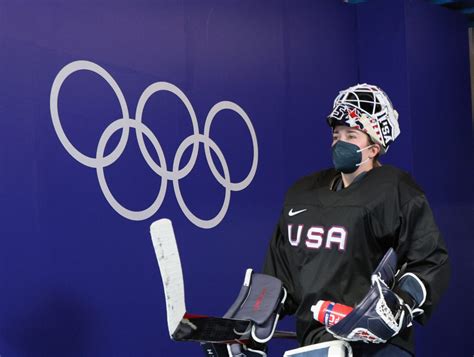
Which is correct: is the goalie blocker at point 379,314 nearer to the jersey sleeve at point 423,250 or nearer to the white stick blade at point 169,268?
the jersey sleeve at point 423,250

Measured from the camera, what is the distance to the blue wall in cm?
332

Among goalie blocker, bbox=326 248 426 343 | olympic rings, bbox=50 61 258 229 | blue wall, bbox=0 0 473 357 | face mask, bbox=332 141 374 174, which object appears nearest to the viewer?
goalie blocker, bbox=326 248 426 343

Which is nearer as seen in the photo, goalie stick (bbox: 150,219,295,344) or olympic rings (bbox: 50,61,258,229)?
goalie stick (bbox: 150,219,295,344)

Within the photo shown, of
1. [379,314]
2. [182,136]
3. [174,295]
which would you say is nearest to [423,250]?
[379,314]

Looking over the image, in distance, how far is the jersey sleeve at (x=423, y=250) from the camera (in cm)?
260

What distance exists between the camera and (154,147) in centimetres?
395

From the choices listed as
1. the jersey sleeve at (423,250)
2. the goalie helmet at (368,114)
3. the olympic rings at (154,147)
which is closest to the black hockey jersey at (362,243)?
the jersey sleeve at (423,250)

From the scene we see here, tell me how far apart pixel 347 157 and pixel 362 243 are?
326 millimetres

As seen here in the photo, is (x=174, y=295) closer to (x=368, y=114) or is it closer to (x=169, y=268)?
(x=169, y=268)

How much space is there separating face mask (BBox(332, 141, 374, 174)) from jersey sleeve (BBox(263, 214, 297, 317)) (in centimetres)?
33

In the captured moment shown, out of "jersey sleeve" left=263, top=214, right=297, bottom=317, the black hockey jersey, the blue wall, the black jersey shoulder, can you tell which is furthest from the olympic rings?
the black jersey shoulder

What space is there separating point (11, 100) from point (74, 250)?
71cm

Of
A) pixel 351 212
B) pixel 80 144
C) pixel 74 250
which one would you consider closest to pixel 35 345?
pixel 74 250

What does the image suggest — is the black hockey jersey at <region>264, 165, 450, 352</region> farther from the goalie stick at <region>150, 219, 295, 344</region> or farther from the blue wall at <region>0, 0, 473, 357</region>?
the blue wall at <region>0, 0, 473, 357</region>
